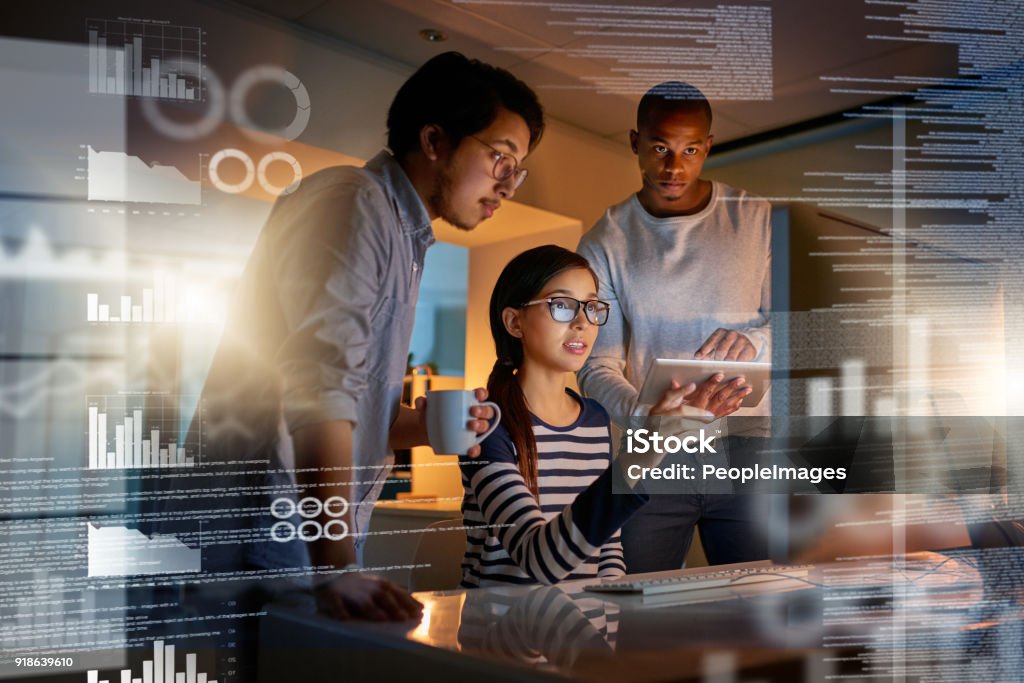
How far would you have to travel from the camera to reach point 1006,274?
151 cm

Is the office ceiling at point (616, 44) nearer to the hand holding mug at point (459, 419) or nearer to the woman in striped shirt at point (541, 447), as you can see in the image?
the woman in striped shirt at point (541, 447)

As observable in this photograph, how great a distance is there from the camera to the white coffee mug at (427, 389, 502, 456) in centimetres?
121

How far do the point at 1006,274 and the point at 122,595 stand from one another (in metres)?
1.49

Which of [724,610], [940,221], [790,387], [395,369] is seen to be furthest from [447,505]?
[940,221]

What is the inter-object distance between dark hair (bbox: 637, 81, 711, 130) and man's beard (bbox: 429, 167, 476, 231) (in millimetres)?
311

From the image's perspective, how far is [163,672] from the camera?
45.5 inches

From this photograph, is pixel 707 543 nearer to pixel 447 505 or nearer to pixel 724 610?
pixel 724 610

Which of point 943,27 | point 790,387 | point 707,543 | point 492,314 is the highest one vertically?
point 943,27

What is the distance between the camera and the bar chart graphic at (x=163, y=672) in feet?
3.76

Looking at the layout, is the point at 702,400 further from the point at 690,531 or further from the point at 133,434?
the point at 133,434

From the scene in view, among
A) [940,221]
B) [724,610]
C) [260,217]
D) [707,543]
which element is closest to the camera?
[724,610]

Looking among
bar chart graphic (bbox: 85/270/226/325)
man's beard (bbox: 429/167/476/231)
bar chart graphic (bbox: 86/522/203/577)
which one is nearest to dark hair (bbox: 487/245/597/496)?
man's beard (bbox: 429/167/476/231)

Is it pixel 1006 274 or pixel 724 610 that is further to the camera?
pixel 1006 274

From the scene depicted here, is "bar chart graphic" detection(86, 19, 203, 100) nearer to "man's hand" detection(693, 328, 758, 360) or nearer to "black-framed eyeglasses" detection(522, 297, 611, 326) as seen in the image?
"black-framed eyeglasses" detection(522, 297, 611, 326)
